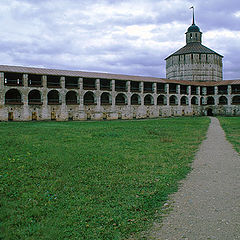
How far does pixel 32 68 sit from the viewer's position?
3512cm

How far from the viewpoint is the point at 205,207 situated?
4.84 meters

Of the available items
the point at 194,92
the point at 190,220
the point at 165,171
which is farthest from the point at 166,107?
the point at 190,220

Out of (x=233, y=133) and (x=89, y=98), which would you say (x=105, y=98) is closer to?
(x=89, y=98)

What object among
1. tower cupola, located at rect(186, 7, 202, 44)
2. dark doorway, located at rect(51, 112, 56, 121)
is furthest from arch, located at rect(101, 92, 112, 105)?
tower cupola, located at rect(186, 7, 202, 44)

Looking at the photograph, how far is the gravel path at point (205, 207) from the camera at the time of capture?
388cm

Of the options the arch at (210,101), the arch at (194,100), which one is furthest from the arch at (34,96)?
the arch at (210,101)

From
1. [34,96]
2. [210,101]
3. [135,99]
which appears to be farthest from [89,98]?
[210,101]

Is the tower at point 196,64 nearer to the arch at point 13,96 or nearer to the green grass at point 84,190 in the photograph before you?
the arch at point 13,96

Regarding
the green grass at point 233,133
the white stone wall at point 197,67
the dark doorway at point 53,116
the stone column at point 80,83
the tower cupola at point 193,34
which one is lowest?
the green grass at point 233,133

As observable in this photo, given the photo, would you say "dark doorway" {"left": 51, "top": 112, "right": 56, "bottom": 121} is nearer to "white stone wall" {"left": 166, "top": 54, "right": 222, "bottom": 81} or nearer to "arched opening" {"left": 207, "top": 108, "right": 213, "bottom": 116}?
"white stone wall" {"left": 166, "top": 54, "right": 222, "bottom": 81}

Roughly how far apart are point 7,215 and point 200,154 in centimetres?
792

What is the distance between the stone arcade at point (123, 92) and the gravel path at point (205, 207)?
99.3 feet

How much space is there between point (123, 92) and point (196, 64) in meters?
23.4

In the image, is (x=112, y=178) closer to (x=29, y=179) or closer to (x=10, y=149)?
(x=29, y=179)
